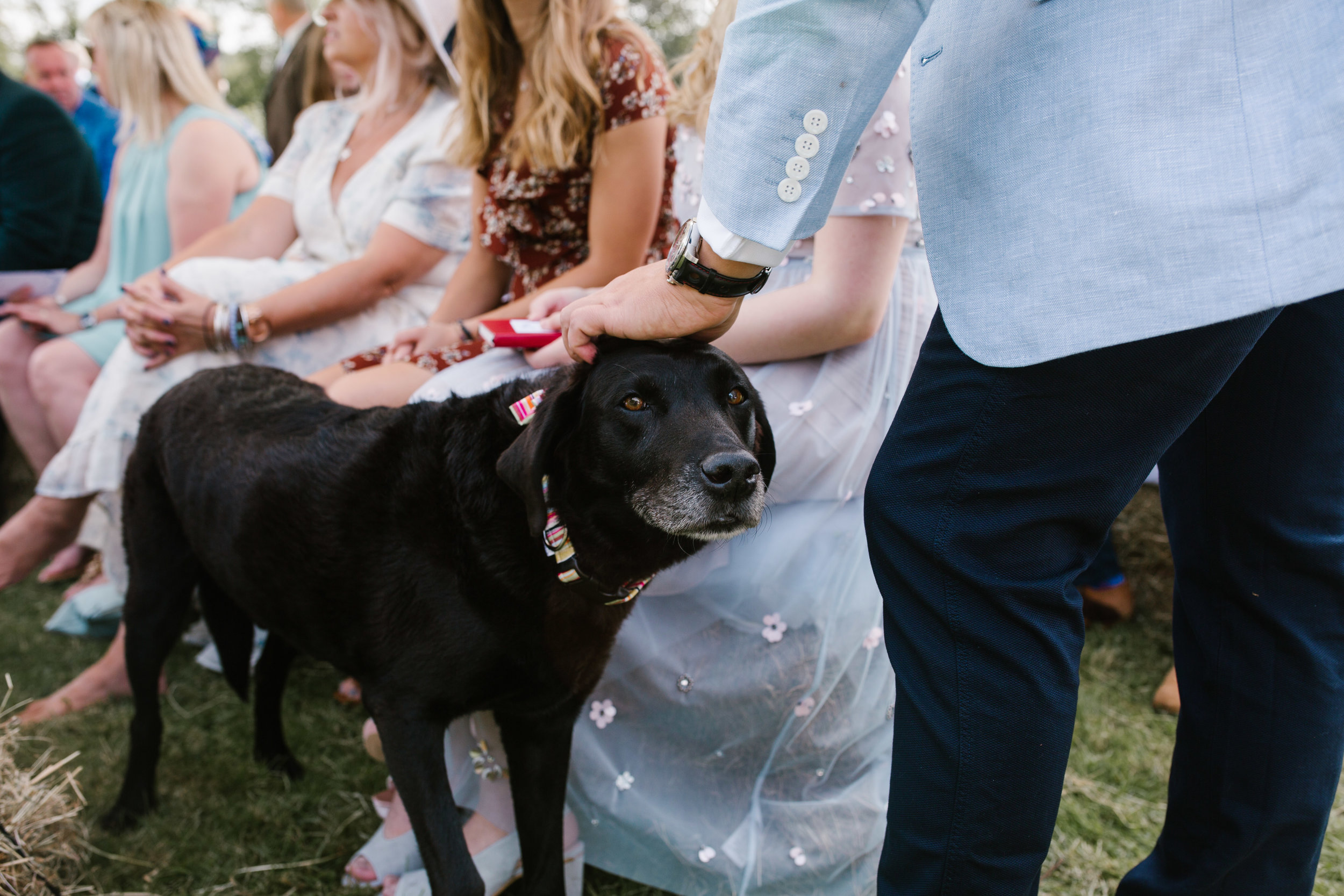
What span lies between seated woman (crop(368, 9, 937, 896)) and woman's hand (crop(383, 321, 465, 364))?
647 millimetres

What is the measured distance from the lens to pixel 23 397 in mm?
4234

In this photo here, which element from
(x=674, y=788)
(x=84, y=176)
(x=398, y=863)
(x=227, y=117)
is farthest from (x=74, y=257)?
(x=674, y=788)

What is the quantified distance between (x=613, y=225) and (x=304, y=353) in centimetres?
139

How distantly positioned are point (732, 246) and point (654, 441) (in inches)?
22.1

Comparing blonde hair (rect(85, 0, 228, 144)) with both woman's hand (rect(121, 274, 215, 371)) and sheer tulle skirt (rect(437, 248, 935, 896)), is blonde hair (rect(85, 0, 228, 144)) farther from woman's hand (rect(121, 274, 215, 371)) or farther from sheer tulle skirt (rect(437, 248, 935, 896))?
sheer tulle skirt (rect(437, 248, 935, 896))

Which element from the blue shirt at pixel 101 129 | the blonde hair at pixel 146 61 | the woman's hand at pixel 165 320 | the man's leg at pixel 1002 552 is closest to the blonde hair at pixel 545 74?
the woman's hand at pixel 165 320

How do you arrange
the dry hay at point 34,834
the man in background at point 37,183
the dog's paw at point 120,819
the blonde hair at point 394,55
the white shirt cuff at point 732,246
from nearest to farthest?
1. the white shirt cuff at point 732,246
2. the dry hay at point 34,834
3. the dog's paw at point 120,819
4. the blonde hair at point 394,55
5. the man in background at point 37,183

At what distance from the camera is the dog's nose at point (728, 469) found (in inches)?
62.0

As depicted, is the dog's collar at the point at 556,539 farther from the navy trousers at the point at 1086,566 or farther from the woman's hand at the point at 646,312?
the navy trousers at the point at 1086,566

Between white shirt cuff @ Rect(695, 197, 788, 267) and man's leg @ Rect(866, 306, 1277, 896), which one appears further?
white shirt cuff @ Rect(695, 197, 788, 267)

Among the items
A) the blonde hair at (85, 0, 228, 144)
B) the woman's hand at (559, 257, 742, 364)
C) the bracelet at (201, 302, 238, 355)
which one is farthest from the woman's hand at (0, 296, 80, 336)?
the woman's hand at (559, 257, 742, 364)

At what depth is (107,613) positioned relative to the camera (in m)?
3.68

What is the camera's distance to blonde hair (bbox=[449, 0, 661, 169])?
2.60 m

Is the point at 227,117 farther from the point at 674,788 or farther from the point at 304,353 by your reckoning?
the point at 674,788
